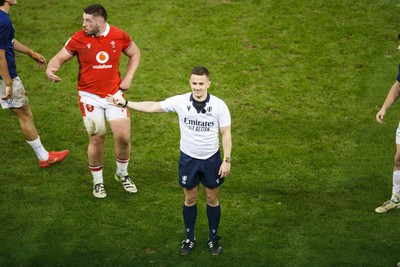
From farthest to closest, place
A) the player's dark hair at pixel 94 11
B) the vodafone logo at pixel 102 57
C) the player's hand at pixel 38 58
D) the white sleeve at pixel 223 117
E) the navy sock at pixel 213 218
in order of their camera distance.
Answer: the player's hand at pixel 38 58 < the vodafone logo at pixel 102 57 < the player's dark hair at pixel 94 11 < the navy sock at pixel 213 218 < the white sleeve at pixel 223 117

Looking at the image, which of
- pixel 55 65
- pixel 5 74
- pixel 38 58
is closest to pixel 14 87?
pixel 5 74

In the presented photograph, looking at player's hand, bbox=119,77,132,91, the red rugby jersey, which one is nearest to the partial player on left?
the red rugby jersey

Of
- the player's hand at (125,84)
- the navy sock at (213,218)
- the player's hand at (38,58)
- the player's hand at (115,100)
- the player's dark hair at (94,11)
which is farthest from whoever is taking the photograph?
the player's hand at (38,58)

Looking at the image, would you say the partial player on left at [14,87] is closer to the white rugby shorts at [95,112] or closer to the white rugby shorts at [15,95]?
the white rugby shorts at [15,95]

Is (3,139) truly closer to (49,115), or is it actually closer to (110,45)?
(49,115)

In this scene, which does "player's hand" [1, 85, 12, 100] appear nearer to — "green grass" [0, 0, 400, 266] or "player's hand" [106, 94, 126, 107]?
"green grass" [0, 0, 400, 266]

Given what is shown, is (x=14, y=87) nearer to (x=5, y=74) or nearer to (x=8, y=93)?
(x=8, y=93)

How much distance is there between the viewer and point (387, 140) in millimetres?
9570

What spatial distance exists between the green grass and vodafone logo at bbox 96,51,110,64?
5.77 ft

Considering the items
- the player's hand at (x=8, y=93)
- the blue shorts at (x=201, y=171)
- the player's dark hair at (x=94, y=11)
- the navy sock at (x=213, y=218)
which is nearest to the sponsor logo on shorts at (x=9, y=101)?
the player's hand at (x=8, y=93)

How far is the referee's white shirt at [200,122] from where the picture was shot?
6.70m

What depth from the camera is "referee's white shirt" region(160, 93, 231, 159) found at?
6695 mm

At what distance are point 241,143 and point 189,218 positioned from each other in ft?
8.99

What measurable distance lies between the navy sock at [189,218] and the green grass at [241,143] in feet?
0.87
